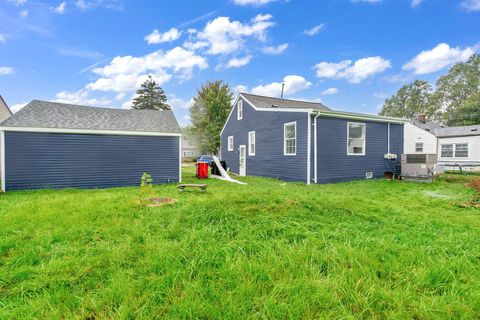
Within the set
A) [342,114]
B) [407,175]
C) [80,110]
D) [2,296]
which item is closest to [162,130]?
[80,110]

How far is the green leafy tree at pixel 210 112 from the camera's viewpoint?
32.3 meters

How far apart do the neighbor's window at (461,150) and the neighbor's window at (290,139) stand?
1664 cm

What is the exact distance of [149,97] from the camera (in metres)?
42.2

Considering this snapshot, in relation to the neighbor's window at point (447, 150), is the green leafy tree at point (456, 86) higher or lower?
higher

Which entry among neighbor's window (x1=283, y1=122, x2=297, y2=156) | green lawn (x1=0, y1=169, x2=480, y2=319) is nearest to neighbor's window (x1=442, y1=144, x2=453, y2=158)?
neighbor's window (x1=283, y1=122, x2=297, y2=156)

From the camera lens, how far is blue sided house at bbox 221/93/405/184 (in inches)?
381

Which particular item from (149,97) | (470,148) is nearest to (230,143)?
(470,148)

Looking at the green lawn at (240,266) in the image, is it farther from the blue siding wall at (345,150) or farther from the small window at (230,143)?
the small window at (230,143)

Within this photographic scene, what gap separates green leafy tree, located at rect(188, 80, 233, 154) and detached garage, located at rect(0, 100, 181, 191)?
836 inches

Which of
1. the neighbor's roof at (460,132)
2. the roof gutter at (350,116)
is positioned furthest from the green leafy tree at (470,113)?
the roof gutter at (350,116)

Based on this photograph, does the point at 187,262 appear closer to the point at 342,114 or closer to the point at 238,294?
the point at 238,294

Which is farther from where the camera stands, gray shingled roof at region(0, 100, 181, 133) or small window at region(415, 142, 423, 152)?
small window at region(415, 142, 423, 152)

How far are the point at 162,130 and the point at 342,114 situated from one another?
7.96 meters

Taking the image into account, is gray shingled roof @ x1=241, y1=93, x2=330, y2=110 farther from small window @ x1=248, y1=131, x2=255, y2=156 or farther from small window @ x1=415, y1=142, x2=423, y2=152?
small window @ x1=415, y1=142, x2=423, y2=152
